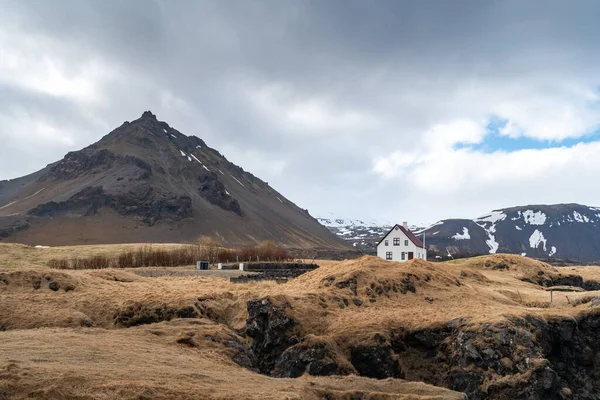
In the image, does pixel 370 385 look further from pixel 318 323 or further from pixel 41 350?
pixel 41 350

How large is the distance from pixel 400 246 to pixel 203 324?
210 ft

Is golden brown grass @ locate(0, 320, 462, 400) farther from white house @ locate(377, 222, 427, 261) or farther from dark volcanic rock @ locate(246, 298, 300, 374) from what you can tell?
white house @ locate(377, 222, 427, 261)

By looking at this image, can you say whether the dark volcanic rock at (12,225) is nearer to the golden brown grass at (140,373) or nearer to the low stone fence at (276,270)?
the low stone fence at (276,270)

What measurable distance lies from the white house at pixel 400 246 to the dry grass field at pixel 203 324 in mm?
36989

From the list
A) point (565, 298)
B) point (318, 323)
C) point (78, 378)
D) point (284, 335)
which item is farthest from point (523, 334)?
point (78, 378)

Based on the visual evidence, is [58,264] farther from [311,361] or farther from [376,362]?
[376,362]

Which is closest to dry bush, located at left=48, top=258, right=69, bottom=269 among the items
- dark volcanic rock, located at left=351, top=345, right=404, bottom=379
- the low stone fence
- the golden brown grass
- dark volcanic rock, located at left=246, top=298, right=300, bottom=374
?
the low stone fence

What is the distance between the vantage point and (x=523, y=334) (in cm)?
2466

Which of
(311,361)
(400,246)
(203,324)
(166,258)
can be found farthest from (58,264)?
(400,246)

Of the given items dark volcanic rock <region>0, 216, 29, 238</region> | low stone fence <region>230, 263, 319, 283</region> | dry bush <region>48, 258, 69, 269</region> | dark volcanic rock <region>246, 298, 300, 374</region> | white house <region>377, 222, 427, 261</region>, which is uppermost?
dark volcanic rock <region>0, 216, 29, 238</region>

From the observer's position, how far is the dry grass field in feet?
47.9

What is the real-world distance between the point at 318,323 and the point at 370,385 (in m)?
8.98

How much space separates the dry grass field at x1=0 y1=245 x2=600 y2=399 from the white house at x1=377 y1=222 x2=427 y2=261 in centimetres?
3699

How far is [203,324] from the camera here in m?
25.5
